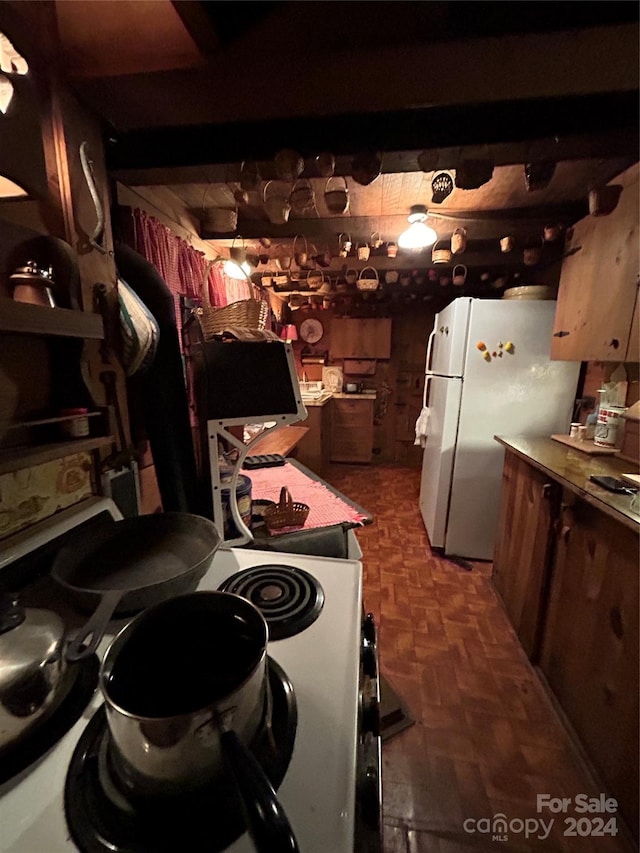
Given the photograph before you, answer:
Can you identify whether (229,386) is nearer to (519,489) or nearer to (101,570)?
(101,570)

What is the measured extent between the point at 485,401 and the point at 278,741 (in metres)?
2.14

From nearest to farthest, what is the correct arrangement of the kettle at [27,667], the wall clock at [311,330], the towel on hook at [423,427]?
the kettle at [27,667], the towel on hook at [423,427], the wall clock at [311,330]

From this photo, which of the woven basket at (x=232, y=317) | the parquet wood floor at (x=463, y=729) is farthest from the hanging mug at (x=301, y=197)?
the parquet wood floor at (x=463, y=729)

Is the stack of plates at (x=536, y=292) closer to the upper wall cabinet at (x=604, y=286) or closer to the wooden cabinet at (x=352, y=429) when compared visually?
the upper wall cabinet at (x=604, y=286)

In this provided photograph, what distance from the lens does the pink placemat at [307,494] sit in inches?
47.6

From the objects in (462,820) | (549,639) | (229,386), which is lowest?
(462,820)

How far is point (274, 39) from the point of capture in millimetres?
821

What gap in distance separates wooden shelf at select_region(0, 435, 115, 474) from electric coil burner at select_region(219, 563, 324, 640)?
1.56 feet

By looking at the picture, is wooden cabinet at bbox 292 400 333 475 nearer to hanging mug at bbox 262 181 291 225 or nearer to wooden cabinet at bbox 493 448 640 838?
wooden cabinet at bbox 493 448 640 838

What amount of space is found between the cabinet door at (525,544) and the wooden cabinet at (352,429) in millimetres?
2523

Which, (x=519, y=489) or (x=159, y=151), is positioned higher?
(x=159, y=151)

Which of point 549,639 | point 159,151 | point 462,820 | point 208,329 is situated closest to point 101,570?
point 208,329

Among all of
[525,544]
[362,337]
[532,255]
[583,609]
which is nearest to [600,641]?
[583,609]

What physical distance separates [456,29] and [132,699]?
4.78ft
